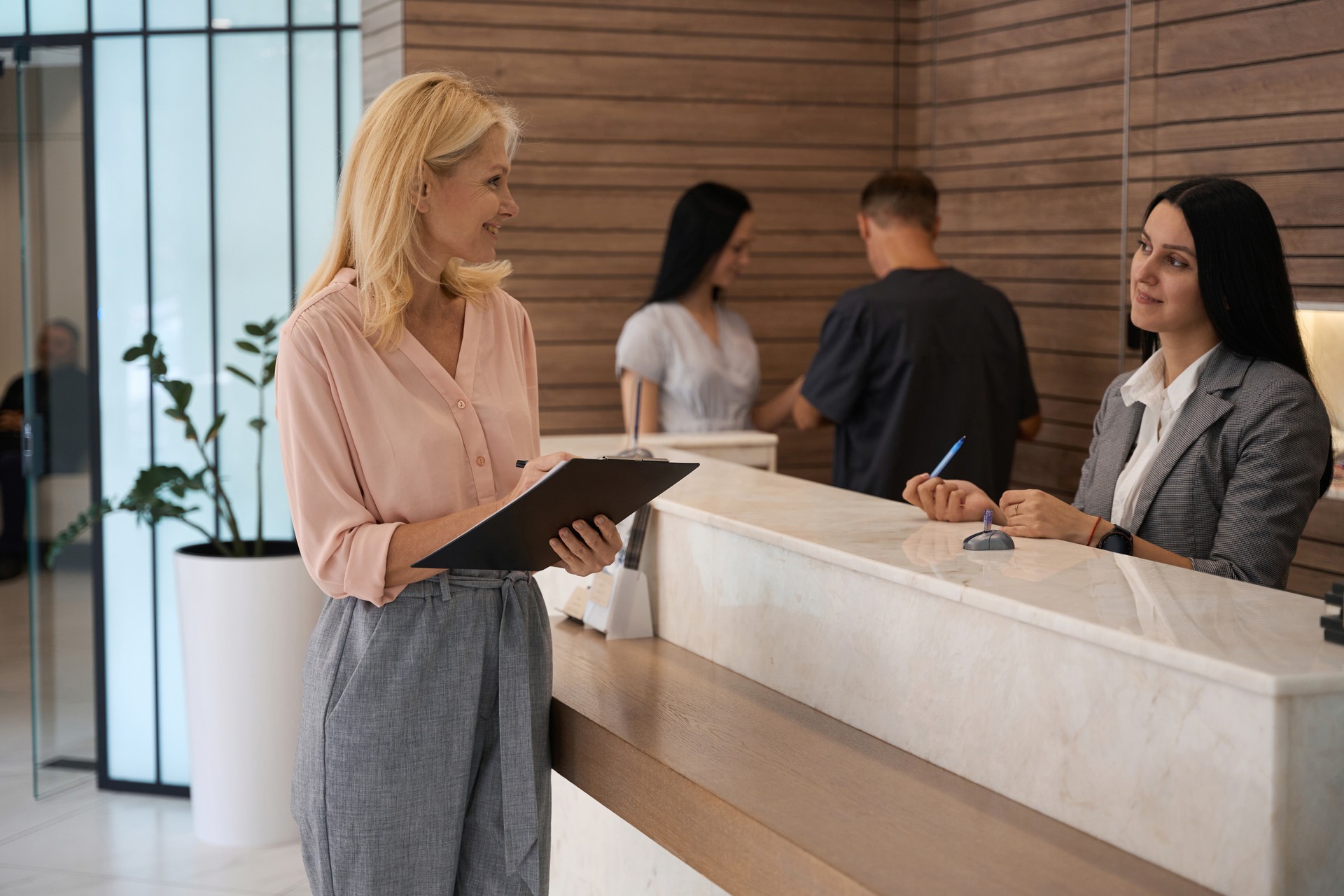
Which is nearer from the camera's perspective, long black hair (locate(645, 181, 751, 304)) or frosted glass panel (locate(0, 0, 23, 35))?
long black hair (locate(645, 181, 751, 304))

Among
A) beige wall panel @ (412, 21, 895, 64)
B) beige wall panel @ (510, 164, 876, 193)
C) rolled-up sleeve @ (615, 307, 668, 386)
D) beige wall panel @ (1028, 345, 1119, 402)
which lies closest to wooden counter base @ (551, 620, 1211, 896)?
rolled-up sleeve @ (615, 307, 668, 386)

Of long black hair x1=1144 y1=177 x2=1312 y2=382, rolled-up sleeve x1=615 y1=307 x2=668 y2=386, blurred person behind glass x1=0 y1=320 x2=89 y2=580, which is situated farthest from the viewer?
blurred person behind glass x1=0 y1=320 x2=89 y2=580

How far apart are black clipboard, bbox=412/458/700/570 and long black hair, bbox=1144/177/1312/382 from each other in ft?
3.40

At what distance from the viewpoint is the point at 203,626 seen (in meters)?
4.30

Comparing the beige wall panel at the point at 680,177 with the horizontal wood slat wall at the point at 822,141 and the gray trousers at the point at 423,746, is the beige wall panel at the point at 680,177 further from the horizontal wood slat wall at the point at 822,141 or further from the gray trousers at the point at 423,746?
the gray trousers at the point at 423,746

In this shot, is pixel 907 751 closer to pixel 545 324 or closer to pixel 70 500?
pixel 545 324

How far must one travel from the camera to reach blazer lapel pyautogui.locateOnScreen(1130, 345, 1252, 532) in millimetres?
2180

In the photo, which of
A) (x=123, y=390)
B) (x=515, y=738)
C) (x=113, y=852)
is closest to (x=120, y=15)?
(x=123, y=390)

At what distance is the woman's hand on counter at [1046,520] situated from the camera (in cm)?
209

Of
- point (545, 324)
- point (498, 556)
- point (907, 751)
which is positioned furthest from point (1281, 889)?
point (545, 324)

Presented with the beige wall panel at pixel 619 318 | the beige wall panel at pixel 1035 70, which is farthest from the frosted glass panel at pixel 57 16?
the beige wall panel at pixel 1035 70

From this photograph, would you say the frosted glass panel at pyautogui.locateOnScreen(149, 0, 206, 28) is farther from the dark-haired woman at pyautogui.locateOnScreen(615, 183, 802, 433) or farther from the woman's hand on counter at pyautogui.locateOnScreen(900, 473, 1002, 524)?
the woman's hand on counter at pyautogui.locateOnScreen(900, 473, 1002, 524)

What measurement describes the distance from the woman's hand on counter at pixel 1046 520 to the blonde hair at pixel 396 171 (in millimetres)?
1029

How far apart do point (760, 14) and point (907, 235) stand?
1.27 meters
